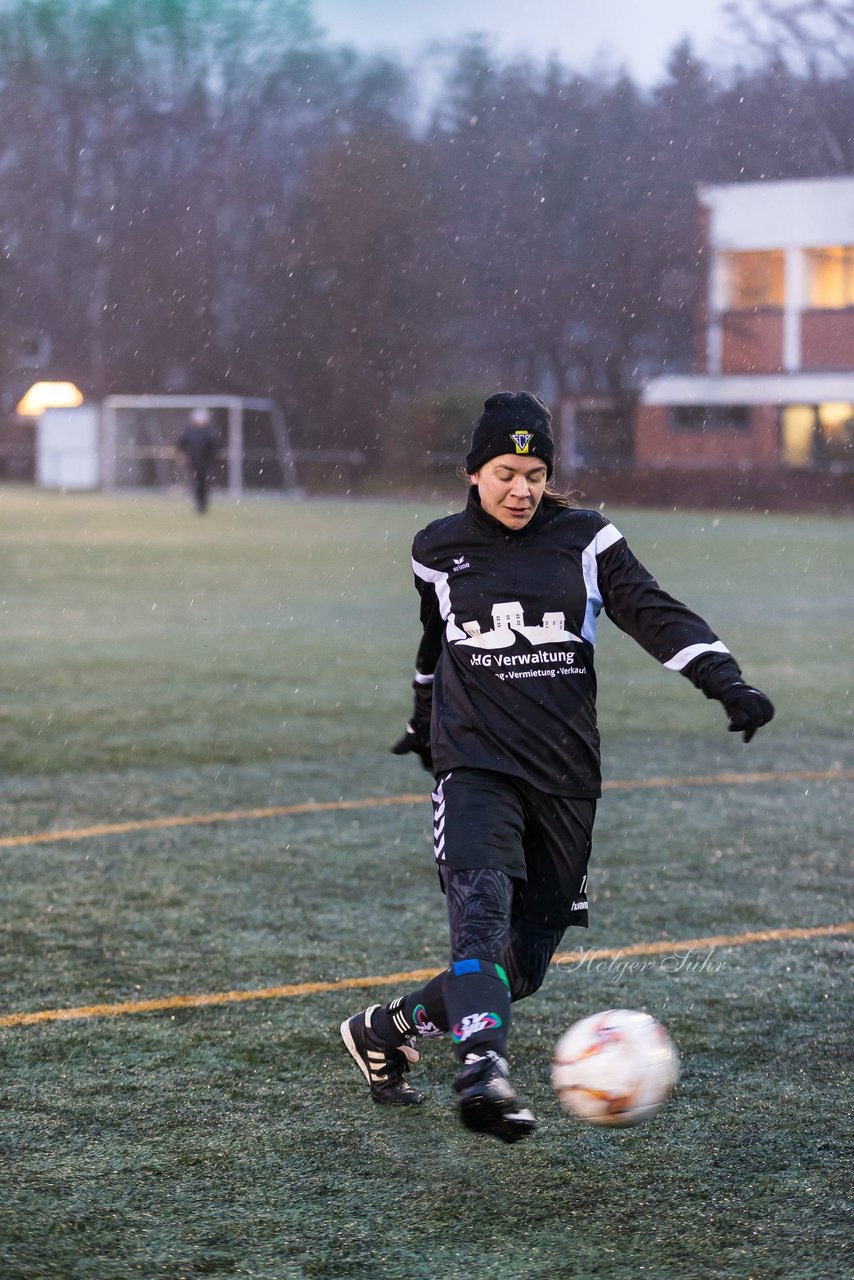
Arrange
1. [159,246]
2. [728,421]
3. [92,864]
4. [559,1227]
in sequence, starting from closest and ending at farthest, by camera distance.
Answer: [559,1227] → [92,864] → [728,421] → [159,246]

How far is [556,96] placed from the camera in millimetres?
56688

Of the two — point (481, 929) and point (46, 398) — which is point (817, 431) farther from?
point (481, 929)

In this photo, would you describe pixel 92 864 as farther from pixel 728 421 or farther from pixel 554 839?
pixel 728 421

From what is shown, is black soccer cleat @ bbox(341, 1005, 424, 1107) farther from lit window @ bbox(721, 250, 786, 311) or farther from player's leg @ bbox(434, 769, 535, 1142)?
lit window @ bbox(721, 250, 786, 311)

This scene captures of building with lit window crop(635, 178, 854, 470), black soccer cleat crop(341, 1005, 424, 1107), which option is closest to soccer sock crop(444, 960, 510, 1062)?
black soccer cleat crop(341, 1005, 424, 1107)

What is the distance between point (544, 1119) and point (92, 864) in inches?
131

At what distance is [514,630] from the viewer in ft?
13.1

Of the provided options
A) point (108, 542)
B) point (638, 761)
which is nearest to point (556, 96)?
point (108, 542)

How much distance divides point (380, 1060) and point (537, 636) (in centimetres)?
108

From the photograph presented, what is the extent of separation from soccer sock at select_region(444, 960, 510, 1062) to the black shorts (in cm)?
25

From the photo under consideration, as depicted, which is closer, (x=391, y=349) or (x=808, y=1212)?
(x=808, y=1212)

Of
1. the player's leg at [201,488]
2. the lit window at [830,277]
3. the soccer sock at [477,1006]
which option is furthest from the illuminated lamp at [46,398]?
the soccer sock at [477,1006]

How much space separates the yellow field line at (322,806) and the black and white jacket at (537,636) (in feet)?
12.6

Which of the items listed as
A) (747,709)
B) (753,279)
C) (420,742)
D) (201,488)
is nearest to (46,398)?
(753,279)
